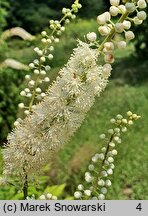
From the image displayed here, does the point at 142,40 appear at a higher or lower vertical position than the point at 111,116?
higher

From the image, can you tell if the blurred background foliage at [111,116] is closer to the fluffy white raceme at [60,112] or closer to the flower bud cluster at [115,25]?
the fluffy white raceme at [60,112]

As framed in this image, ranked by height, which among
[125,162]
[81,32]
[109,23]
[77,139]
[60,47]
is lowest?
[109,23]

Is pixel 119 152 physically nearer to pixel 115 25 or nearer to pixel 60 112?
pixel 60 112

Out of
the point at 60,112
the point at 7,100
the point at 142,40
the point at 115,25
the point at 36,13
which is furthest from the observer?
the point at 36,13

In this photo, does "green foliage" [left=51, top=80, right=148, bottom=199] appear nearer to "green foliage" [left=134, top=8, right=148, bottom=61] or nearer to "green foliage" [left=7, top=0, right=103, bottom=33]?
"green foliage" [left=134, top=8, right=148, bottom=61]

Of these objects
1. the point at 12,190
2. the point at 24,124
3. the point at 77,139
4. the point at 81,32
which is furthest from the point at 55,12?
the point at 24,124

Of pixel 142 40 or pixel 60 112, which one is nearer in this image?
pixel 60 112

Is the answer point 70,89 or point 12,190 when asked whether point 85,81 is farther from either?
point 12,190

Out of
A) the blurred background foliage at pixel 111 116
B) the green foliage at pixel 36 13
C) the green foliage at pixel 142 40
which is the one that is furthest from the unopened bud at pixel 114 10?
the green foliage at pixel 36 13

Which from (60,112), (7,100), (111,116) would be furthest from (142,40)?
(60,112)
